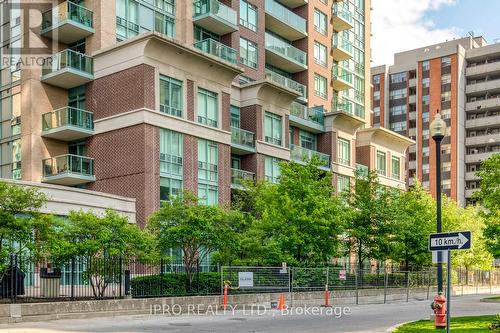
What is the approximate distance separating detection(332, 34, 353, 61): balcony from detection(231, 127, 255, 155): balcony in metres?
19.3

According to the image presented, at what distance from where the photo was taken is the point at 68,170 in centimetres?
3997

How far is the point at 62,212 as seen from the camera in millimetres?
33750

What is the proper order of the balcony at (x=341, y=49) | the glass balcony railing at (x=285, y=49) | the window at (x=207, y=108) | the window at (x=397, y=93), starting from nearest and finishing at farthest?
1. the window at (x=207, y=108)
2. the glass balcony railing at (x=285, y=49)
3. the balcony at (x=341, y=49)
4. the window at (x=397, y=93)

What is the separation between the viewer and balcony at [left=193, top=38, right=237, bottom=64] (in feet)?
146

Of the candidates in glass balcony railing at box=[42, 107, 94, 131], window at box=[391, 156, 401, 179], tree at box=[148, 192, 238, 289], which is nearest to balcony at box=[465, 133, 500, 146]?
window at box=[391, 156, 401, 179]

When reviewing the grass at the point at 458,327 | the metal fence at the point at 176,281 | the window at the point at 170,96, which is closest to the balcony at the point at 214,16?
the window at the point at 170,96

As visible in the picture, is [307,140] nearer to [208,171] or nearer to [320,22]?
[320,22]

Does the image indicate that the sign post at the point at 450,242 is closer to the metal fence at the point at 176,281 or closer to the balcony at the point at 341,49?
the metal fence at the point at 176,281

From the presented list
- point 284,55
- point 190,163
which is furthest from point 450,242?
point 284,55

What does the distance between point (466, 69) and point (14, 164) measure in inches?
3407

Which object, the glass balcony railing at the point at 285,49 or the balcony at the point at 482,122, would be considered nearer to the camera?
the glass balcony railing at the point at 285,49

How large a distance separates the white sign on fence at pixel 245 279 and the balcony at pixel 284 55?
88.6 feet

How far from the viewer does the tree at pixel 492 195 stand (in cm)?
3419

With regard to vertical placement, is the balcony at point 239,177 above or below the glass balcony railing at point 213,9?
below
